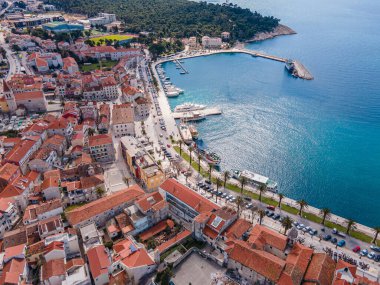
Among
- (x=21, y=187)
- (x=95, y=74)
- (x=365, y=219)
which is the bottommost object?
(x=365, y=219)

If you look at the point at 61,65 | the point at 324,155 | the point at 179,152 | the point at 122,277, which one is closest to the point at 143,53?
the point at 61,65

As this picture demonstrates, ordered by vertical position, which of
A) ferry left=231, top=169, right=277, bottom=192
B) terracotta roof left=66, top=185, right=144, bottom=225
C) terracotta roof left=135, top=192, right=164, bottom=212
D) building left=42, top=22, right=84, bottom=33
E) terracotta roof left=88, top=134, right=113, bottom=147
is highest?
building left=42, top=22, right=84, bottom=33

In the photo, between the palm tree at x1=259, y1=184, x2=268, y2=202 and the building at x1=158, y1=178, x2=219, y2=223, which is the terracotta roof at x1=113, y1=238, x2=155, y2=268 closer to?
the building at x1=158, y1=178, x2=219, y2=223

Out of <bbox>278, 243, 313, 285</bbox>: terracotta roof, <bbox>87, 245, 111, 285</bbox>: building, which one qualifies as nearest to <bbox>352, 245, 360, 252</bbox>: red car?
<bbox>278, 243, 313, 285</bbox>: terracotta roof

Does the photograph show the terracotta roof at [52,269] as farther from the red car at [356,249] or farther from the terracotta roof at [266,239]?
the red car at [356,249]

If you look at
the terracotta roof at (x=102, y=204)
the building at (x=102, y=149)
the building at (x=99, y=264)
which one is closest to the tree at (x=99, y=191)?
the terracotta roof at (x=102, y=204)

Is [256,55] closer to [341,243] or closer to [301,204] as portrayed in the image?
[301,204]

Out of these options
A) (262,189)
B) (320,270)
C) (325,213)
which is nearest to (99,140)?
(262,189)

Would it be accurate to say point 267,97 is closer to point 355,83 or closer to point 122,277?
point 355,83
